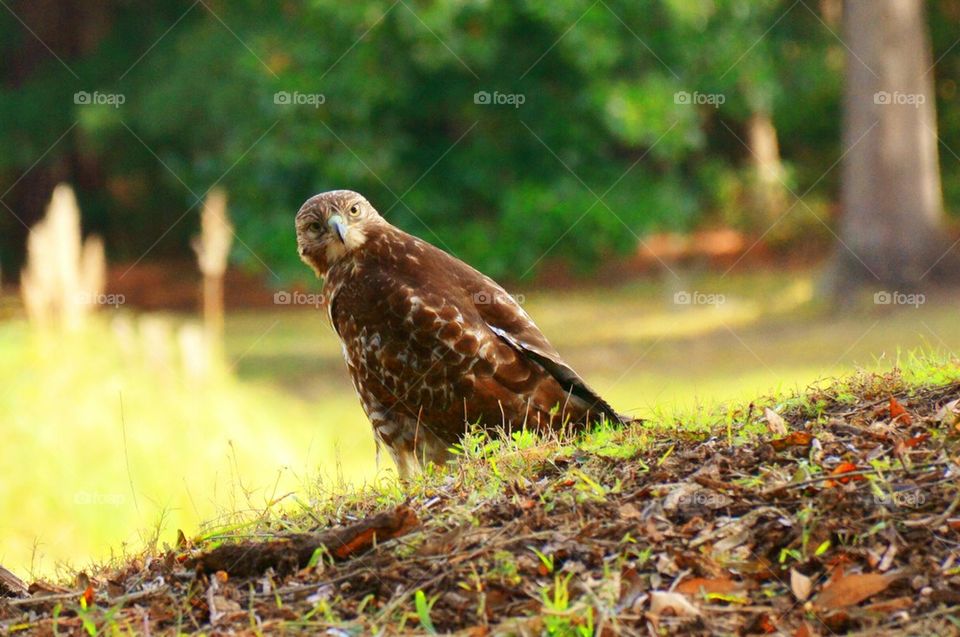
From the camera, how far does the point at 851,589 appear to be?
3445 mm

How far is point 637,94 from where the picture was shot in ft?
49.0

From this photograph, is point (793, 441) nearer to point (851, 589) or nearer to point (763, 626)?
point (851, 589)

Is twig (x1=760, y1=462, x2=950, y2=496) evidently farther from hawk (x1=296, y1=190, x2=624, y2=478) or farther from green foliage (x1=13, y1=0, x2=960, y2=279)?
green foliage (x1=13, y1=0, x2=960, y2=279)

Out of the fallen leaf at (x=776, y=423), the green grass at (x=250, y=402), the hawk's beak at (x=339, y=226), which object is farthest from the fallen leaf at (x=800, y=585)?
the hawk's beak at (x=339, y=226)

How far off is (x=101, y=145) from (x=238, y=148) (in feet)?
15.4

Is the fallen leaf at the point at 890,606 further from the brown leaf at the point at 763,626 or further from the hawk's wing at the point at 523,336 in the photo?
the hawk's wing at the point at 523,336

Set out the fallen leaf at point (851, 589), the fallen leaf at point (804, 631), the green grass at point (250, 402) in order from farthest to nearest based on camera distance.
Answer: the green grass at point (250, 402) < the fallen leaf at point (851, 589) < the fallen leaf at point (804, 631)

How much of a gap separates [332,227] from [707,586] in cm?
291

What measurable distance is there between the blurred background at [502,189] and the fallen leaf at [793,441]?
553 centimetres

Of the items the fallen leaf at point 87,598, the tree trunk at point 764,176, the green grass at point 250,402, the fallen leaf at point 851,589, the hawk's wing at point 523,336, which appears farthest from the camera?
the tree trunk at point 764,176

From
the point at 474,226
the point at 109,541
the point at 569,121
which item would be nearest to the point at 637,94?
the point at 569,121

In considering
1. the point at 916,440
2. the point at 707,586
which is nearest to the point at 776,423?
the point at 916,440

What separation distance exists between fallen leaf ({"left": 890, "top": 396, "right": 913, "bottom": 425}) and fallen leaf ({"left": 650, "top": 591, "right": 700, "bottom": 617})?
129 cm

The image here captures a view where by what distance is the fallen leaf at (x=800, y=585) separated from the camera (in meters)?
3.48
